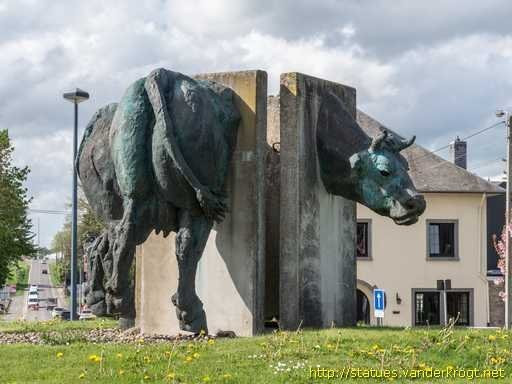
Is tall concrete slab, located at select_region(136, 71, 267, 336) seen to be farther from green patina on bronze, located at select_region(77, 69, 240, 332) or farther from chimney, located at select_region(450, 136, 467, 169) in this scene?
chimney, located at select_region(450, 136, 467, 169)

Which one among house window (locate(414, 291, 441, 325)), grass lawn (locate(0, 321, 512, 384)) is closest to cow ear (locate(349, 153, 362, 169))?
grass lawn (locate(0, 321, 512, 384))

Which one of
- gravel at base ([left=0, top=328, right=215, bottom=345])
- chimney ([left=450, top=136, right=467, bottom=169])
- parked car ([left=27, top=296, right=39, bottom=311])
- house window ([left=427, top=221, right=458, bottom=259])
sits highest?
chimney ([left=450, top=136, right=467, bottom=169])

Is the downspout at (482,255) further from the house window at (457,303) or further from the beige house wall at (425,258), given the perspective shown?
the house window at (457,303)

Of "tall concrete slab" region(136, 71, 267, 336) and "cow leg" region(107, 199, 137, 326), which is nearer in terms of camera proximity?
"cow leg" region(107, 199, 137, 326)

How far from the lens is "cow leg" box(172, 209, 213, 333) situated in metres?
10.1

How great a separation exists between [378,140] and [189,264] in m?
2.56

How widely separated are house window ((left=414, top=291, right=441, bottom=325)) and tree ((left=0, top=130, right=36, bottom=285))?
17.7 meters

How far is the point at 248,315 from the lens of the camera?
424 inches

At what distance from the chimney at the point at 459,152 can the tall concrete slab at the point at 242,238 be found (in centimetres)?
4221

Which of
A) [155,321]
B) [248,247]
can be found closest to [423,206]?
[248,247]

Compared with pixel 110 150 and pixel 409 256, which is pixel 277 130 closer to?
pixel 110 150

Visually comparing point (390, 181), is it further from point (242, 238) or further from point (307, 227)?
point (242, 238)

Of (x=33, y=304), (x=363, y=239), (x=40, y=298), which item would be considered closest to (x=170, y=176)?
(x=363, y=239)

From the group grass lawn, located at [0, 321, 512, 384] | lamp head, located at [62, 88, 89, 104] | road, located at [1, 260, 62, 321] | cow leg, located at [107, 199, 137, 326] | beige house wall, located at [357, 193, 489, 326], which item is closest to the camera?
grass lawn, located at [0, 321, 512, 384]
